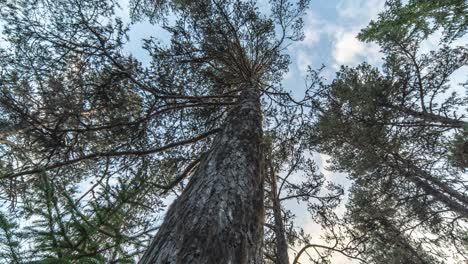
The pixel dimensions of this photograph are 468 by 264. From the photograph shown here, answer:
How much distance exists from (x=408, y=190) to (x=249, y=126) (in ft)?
27.2

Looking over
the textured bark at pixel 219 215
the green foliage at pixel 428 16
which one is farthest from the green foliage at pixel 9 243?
the green foliage at pixel 428 16

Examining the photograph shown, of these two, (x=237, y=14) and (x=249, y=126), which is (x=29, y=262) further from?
(x=237, y=14)

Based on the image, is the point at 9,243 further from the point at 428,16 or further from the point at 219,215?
the point at 428,16

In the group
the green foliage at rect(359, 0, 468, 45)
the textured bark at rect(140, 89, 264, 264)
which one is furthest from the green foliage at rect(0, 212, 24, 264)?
the green foliage at rect(359, 0, 468, 45)

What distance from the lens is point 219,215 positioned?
69.4 inches

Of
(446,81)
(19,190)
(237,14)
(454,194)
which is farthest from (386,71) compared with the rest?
(19,190)

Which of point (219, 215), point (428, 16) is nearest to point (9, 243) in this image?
point (219, 215)

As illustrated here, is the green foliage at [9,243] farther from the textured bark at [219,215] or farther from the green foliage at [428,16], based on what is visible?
the green foliage at [428,16]

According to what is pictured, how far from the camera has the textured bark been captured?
1.47 m

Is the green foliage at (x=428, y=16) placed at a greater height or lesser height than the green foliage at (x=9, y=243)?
greater

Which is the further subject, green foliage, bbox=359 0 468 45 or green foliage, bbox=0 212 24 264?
green foliage, bbox=359 0 468 45

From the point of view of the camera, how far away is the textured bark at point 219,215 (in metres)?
1.47

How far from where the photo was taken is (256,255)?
5.88 feet

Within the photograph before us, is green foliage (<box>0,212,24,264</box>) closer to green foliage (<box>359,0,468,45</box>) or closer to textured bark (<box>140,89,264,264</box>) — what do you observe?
textured bark (<box>140,89,264,264</box>)
